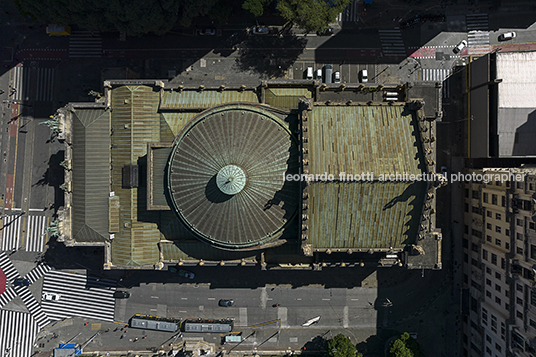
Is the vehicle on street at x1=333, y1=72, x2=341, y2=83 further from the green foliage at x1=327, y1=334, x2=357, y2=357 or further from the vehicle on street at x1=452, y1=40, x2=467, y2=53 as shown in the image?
the green foliage at x1=327, y1=334, x2=357, y2=357

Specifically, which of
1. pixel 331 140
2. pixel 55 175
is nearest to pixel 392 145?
pixel 331 140

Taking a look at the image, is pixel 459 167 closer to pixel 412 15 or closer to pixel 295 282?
pixel 412 15

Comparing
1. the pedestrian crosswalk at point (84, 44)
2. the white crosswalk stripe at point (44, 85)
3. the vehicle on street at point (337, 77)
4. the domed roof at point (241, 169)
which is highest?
the pedestrian crosswalk at point (84, 44)

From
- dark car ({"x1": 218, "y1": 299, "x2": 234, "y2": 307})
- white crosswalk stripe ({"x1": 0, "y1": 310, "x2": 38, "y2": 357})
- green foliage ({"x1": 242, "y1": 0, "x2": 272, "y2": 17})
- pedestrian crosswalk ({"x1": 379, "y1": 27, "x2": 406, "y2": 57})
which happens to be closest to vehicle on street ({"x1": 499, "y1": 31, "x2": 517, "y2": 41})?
pedestrian crosswalk ({"x1": 379, "y1": 27, "x2": 406, "y2": 57})

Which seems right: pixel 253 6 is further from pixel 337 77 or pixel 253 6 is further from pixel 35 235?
pixel 35 235

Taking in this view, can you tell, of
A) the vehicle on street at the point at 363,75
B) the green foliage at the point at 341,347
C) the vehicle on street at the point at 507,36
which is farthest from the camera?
the vehicle on street at the point at 363,75

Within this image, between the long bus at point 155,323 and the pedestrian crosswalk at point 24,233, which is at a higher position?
the pedestrian crosswalk at point 24,233

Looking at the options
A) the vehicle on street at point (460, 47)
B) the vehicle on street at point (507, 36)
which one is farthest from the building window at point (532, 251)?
the vehicle on street at point (507, 36)

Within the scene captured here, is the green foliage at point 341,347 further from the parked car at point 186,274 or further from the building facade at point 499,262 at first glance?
the parked car at point 186,274

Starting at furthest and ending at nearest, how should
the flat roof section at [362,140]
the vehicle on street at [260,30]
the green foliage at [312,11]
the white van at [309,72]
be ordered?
the vehicle on street at [260,30]
the white van at [309,72]
the green foliage at [312,11]
the flat roof section at [362,140]
